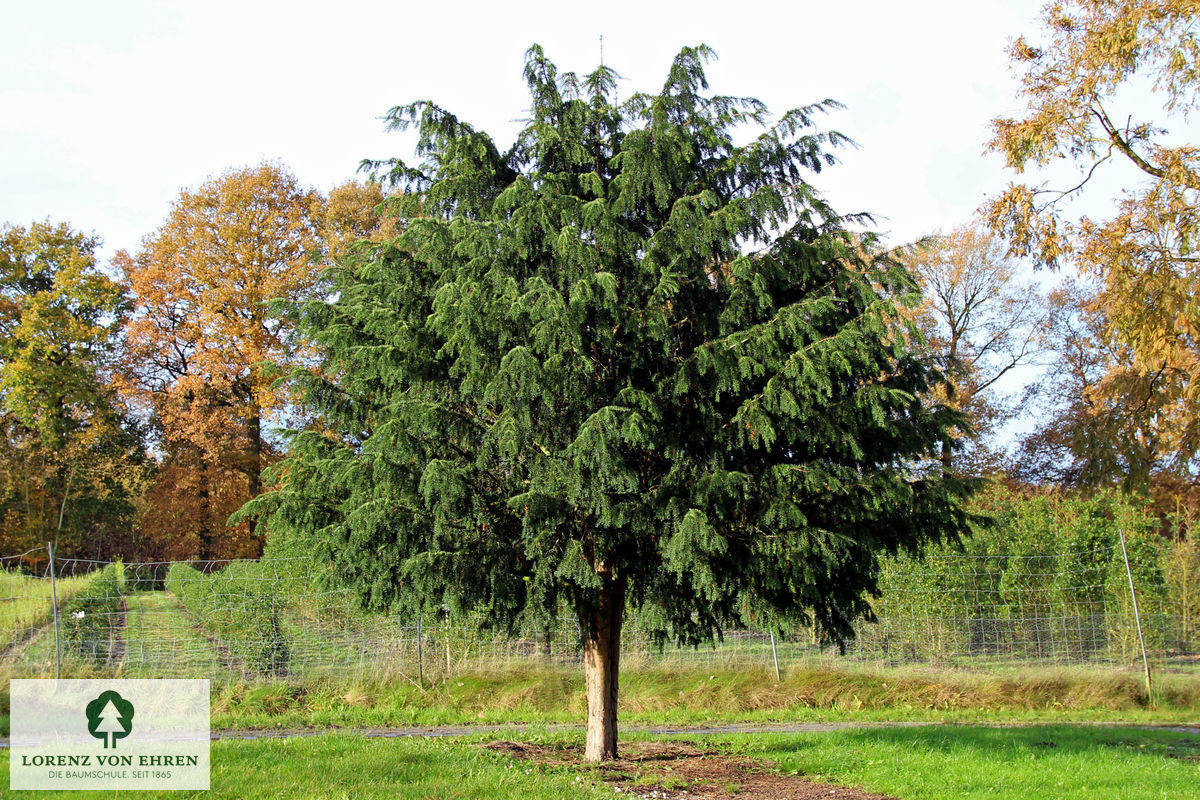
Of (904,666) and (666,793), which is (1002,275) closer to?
(904,666)

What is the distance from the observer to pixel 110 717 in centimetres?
777

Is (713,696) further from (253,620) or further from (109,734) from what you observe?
(109,734)

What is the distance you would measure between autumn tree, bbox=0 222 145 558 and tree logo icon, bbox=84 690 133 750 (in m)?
20.5

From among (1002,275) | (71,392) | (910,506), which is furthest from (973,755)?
(71,392)

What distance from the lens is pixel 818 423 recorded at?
6594 millimetres

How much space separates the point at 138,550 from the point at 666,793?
31.6 meters

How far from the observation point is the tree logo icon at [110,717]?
7.16 m

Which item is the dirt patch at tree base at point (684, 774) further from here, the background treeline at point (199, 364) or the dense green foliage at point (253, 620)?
the background treeline at point (199, 364)

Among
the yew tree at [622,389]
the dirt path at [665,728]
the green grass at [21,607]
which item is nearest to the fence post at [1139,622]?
the dirt path at [665,728]

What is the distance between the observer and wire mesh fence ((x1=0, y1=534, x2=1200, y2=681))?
1127 centimetres

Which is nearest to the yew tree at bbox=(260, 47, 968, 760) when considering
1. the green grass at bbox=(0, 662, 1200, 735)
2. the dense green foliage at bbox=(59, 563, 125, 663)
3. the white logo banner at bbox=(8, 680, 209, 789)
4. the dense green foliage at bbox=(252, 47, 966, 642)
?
the dense green foliage at bbox=(252, 47, 966, 642)

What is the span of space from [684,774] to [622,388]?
3442mm

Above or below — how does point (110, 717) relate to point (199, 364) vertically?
below

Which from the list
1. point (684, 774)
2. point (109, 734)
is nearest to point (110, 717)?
point (109, 734)
